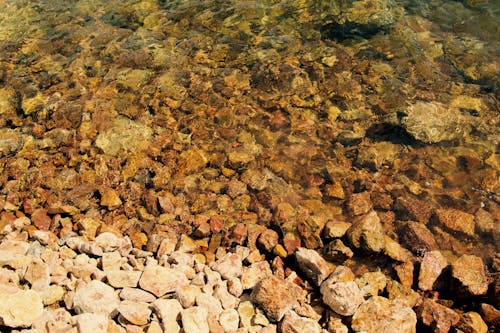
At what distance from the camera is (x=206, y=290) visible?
5.68 metres

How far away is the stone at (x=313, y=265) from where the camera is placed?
6.02m

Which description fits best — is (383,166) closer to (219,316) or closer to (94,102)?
(219,316)

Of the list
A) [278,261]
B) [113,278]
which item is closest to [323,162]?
[278,261]

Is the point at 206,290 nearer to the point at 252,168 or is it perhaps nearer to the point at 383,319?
the point at 383,319

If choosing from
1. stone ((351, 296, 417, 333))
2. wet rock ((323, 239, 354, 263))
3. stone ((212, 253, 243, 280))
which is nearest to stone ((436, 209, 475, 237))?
wet rock ((323, 239, 354, 263))

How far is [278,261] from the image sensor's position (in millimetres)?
6492

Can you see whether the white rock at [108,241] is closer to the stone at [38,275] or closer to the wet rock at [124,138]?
the stone at [38,275]

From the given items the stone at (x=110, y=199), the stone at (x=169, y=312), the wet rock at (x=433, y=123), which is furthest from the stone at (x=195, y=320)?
the wet rock at (x=433, y=123)

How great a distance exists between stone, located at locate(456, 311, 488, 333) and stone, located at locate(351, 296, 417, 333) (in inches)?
23.6

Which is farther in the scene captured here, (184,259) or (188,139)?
(188,139)

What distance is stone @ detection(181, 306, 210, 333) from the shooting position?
4.87 meters

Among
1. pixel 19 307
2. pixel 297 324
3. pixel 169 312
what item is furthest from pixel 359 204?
pixel 19 307

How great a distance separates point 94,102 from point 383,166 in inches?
288

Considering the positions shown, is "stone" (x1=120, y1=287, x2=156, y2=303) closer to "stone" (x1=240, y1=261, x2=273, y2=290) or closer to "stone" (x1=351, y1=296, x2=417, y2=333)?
"stone" (x1=240, y1=261, x2=273, y2=290)
